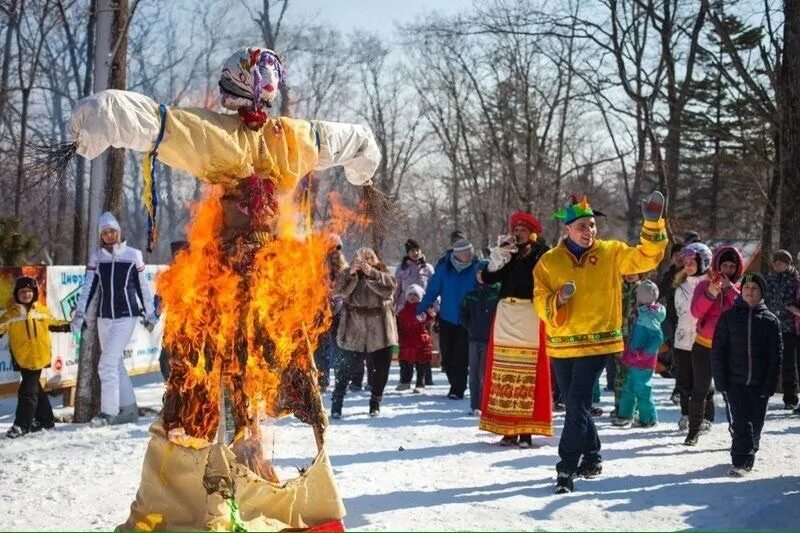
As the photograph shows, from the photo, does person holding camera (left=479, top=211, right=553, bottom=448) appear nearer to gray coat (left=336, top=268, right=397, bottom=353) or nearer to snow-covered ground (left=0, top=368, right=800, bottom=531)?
snow-covered ground (left=0, top=368, right=800, bottom=531)

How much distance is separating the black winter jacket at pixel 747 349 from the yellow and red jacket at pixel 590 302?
3.79 feet

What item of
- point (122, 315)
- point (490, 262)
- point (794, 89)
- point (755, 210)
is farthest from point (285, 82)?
point (755, 210)

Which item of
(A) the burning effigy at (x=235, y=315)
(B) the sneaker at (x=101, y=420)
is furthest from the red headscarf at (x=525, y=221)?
(B) the sneaker at (x=101, y=420)

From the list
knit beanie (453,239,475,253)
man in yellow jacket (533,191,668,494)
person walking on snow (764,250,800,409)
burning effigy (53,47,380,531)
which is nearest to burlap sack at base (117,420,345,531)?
burning effigy (53,47,380,531)

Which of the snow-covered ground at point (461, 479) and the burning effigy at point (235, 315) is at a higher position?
the burning effigy at point (235, 315)

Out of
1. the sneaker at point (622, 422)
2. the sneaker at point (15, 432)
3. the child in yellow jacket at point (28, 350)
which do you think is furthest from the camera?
the sneaker at point (622, 422)

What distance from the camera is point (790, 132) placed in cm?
1084

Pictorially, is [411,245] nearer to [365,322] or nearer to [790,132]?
[365,322]

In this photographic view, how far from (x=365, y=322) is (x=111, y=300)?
2708 mm

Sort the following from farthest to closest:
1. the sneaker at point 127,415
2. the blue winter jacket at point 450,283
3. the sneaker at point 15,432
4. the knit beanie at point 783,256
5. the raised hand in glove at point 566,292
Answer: the blue winter jacket at point 450,283 → the knit beanie at point 783,256 → the sneaker at point 127,415 → the sneaker at point 15,432 → the raised hand in glove at point 566,292

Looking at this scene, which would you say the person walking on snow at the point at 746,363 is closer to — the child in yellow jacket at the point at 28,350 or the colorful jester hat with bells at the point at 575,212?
the colorful jester hat with bells at the point at 575,212

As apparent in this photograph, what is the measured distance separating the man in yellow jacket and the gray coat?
3486 mm

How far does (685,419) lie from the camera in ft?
28.1

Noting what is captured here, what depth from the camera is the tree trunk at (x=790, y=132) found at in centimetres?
1067
